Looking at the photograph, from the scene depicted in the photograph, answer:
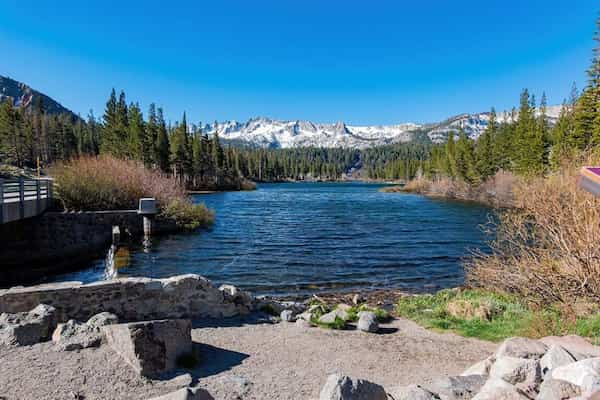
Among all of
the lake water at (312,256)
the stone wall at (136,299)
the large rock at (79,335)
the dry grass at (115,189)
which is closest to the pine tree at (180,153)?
the dry grass at (115,189)

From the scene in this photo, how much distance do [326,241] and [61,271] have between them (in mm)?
14520

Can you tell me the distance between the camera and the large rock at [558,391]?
4254 mm

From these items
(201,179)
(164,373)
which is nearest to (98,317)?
(164,373)

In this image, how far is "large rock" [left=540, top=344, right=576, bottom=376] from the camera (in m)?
5.30

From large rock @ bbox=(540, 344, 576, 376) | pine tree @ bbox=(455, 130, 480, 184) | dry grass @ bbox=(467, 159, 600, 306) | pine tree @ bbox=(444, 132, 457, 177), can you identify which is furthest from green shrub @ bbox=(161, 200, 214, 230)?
pine tree @ bbox=(444, 132, 457, 177)

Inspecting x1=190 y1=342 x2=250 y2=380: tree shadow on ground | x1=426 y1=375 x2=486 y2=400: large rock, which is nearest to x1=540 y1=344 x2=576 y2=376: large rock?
x1=426 y1=375 x2=486 y2=400: large rock

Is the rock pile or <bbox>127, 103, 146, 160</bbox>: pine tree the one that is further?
<bbox>127, 103, 146, 160</bbox>: pine tree

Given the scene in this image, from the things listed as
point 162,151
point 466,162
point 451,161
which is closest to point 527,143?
point 466,162

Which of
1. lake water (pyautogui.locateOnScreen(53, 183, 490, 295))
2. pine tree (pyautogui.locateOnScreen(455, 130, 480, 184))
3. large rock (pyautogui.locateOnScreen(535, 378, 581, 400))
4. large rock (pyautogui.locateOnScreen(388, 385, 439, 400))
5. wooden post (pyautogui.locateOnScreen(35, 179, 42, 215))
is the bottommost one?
lake water (pyautogui.locateOnScreen(53, 183, 490, 295))

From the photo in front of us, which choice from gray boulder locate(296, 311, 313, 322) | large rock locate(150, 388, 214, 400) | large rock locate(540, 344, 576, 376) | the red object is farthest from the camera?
gray boulder locate(296, 311, 313, 322)

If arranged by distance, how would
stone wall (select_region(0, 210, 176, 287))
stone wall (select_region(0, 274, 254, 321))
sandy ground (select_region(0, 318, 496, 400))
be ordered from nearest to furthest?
sandy ground (select_region(0, 318, 496, 400)), stone wall (select_region(0, 274, 254, 321)), stone wall (select_region(0, 210, 176, 287))

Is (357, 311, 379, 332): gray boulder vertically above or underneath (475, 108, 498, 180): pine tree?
underneath

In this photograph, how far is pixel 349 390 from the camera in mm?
4414

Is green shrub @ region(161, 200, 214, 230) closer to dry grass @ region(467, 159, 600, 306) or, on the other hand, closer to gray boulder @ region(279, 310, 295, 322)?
gray boulder @ region(279, 310, 295, 322)
